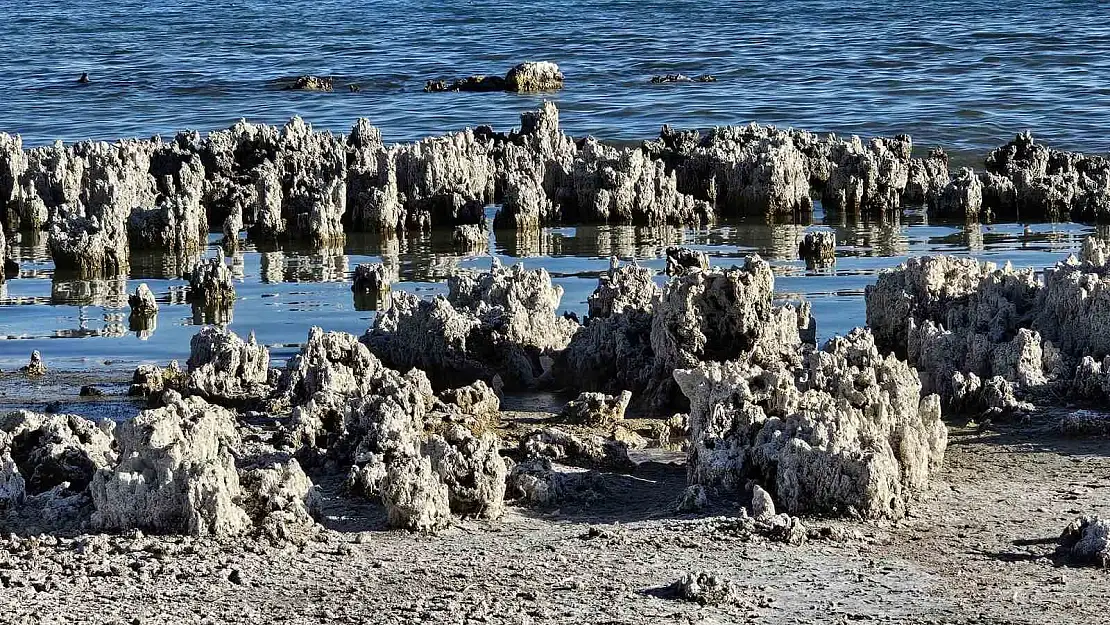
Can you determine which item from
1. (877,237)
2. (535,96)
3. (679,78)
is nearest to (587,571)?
(877,237)

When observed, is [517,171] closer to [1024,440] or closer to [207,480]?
[1024,440]

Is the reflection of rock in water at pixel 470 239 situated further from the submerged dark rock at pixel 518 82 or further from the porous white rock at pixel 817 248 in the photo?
the submerged dark rock at pixel 518 82

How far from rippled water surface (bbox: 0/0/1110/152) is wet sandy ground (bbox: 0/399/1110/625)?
12735 mm

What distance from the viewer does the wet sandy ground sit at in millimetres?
5297

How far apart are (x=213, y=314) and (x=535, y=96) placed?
1700cm

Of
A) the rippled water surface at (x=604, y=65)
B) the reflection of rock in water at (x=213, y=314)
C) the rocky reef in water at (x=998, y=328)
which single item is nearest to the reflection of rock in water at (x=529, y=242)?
the reflection of rock in water at (x=213, y=314)

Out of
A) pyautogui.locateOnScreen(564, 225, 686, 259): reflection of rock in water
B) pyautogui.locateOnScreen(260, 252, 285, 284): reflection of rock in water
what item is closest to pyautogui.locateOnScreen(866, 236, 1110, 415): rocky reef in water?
pyautogui.locateOnScreen(564, 225, 686, 259): reflection of rock in water

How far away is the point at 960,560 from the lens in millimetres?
5742

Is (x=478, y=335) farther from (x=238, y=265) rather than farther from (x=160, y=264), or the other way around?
(x=160, y=264)

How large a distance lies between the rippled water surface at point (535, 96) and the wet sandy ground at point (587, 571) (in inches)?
133

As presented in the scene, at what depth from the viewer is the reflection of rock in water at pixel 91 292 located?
1089 cm

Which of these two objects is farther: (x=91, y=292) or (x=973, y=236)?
(x=973, y=236)

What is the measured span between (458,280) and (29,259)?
15.3ft

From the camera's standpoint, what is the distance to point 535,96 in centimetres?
2691
